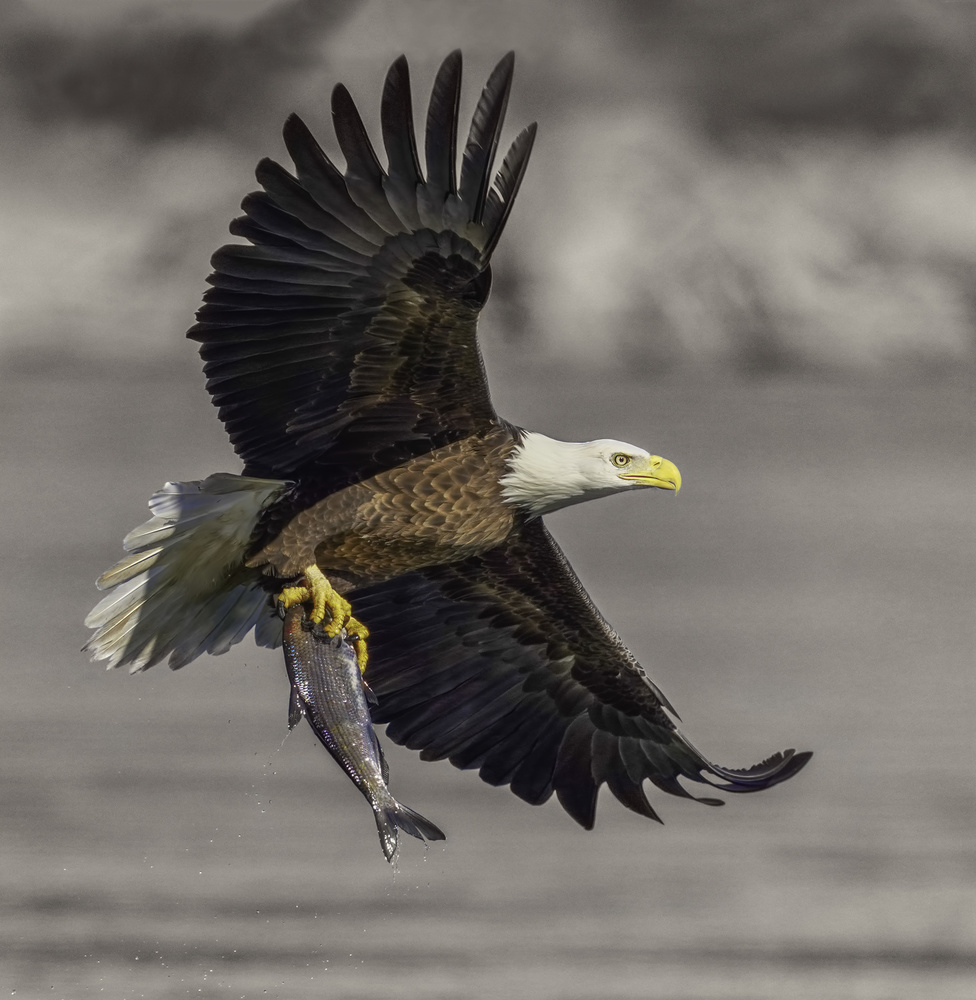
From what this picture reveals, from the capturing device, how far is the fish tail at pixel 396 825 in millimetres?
5023

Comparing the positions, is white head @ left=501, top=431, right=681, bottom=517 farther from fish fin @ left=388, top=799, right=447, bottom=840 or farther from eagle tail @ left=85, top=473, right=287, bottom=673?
fish fin @ left=388, top=799, right=447, bottom=840

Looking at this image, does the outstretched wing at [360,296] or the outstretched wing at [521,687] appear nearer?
the outstretched wing at [360,296]

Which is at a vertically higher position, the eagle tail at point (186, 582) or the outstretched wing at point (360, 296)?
the outstretched wing at point (360, 296)

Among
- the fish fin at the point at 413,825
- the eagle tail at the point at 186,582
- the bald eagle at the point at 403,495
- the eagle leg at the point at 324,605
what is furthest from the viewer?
the eagle tail at the point at 186,582

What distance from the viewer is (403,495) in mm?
6023

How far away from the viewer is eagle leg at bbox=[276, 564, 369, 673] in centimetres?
594

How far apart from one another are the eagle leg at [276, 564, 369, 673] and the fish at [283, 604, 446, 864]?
12 cm

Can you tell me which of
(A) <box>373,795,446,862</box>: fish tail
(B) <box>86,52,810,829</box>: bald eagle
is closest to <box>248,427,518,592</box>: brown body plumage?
(B) <box>86,52,810,829</box>: bald eagle

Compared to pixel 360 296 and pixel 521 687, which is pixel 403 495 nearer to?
pixel 360 296

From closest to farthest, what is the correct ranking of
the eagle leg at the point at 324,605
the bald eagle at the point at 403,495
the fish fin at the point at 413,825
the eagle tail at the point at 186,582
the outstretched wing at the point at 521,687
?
the fish fin at the point at 413,825
the bald eagle at the point at 403,495
the eagle leg at the point at 324,605
the eagle tail at the point at 186,582
the outstretched wing at the point at 521,687

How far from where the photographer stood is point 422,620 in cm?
691

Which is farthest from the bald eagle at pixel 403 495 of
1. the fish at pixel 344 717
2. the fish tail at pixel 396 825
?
the fish tail at pixel 396 825

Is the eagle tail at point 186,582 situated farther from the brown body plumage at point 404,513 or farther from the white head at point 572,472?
the white head at point 572,472

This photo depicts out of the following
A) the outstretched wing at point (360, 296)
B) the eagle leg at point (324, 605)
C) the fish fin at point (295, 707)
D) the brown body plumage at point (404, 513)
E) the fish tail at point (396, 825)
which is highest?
the outstretched wing at point (360, 296)
